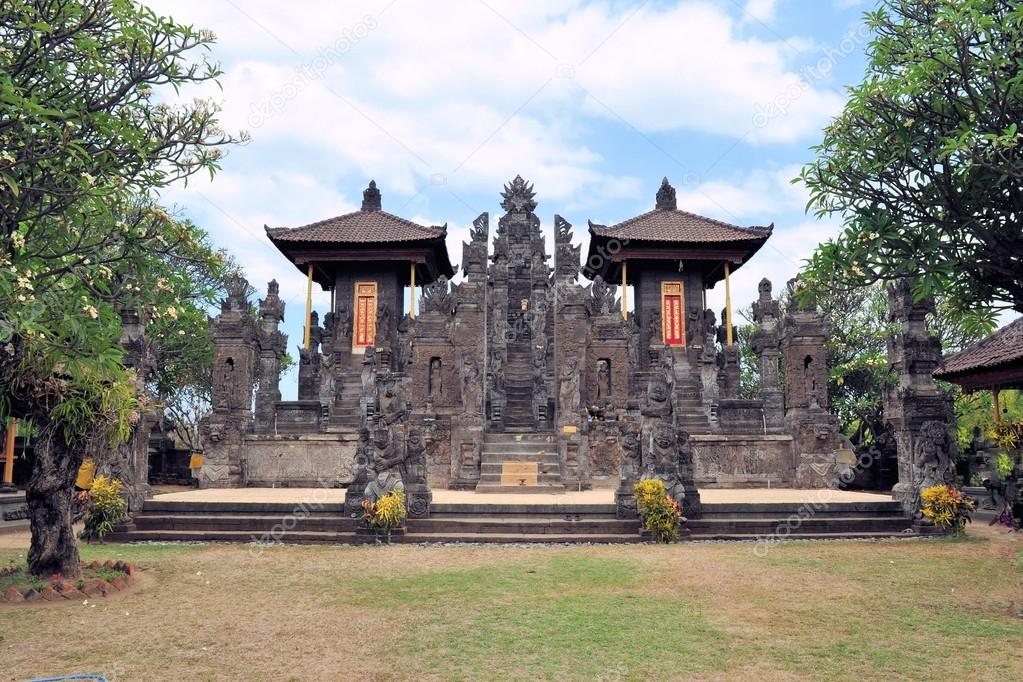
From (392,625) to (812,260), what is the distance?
243 inches

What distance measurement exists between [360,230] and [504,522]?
59.2 feet

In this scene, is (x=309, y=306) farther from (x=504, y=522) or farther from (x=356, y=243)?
(x=504, y=522)

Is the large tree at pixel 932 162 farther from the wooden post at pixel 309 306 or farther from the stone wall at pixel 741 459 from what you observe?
the wooden post at pixel 309 306

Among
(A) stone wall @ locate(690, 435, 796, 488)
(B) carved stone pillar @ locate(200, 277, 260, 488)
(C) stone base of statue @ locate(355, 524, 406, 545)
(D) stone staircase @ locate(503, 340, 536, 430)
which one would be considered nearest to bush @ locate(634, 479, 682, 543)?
(C) stone base of statue @ locate(355, 524, 406, 545)

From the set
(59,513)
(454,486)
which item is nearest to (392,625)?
(59,513)

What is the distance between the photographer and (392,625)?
6.90 meters

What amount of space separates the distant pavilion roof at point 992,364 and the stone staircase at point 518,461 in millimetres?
8975

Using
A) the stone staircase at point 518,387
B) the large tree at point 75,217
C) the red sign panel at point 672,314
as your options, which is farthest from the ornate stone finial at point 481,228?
the large tree at point 75,217

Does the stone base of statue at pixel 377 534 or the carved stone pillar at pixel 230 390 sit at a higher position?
the carved stone pillar at pixel 230 390

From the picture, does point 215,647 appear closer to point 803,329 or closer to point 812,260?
point 812,260

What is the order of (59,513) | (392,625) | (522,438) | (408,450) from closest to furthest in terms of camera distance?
(392,625) → (59,513) → (408,450) → (522,438)

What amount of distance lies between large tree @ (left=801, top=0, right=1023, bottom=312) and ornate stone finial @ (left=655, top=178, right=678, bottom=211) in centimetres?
2207

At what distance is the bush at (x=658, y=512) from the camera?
12289 millimetres

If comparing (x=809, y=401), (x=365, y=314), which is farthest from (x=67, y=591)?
(x=365, y=314)
